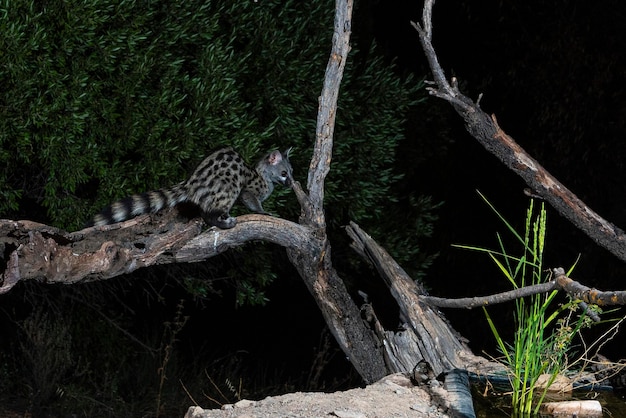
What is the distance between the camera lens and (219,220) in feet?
18.5

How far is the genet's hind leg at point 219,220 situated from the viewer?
5605 mm

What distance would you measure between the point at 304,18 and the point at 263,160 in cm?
154

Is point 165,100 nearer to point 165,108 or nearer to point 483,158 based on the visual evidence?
point 165,108

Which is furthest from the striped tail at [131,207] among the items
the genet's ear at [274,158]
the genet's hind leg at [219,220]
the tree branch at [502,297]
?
the tree branch at [502,297]

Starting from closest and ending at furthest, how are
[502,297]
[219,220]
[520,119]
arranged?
[502,297]
[219,220]
[520,119]

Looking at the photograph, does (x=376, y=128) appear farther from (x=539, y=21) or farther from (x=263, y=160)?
(x=539, y=21)

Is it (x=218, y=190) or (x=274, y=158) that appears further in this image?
(x=274, y=158)

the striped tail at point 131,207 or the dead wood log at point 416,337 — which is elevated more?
the striped tail at point 131,207

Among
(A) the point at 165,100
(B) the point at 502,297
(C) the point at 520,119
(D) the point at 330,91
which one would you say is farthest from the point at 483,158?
(B) the point at 502,297

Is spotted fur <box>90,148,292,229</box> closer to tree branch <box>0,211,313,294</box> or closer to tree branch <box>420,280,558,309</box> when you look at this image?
tree branch <box>0,211,313,294</box>

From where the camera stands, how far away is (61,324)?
7895mm

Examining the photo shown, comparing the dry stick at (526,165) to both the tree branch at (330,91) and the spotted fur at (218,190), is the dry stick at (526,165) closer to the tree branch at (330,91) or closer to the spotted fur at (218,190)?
the tree branch at (330,91)

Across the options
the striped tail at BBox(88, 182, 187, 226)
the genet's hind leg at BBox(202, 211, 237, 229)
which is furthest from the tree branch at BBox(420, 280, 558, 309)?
the striped tail at BBox(88, 182, 187, 226)

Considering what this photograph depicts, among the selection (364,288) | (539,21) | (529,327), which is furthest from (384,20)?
(529,327)
